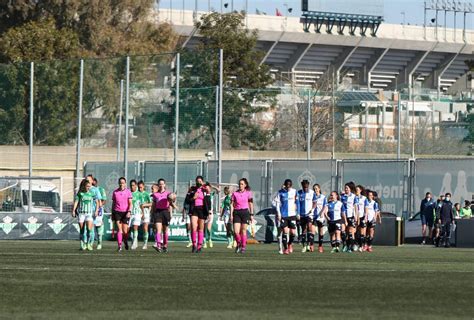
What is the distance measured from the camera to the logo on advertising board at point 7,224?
5075cm

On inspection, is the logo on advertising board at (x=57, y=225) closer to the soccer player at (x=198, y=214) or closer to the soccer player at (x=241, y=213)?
the soccer player at (x=198, y=214)

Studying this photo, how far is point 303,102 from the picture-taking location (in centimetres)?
6353

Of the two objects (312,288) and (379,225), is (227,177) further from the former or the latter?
(312,288)

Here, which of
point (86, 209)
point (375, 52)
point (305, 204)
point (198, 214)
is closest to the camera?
point (198, 214)

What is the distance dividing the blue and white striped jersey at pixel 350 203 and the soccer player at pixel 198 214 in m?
5.21

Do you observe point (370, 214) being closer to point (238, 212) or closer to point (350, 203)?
point (350, 203)

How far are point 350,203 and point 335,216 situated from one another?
2.37ft

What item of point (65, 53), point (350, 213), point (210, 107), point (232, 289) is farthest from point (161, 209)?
point (65, 53)

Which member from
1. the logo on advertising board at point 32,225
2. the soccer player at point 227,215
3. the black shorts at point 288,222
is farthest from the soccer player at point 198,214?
the logo on advertising board at point 32,225

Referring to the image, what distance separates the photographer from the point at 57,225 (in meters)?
51.1

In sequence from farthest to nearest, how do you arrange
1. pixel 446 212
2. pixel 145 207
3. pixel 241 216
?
pixel 446 212, pixel 145 207, pixel 241 216

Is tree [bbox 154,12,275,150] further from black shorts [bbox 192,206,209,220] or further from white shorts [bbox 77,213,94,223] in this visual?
black shorts [bbox 192,206,209,220]

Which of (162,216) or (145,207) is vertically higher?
(145,207)

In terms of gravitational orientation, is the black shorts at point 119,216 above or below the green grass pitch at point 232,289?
above
